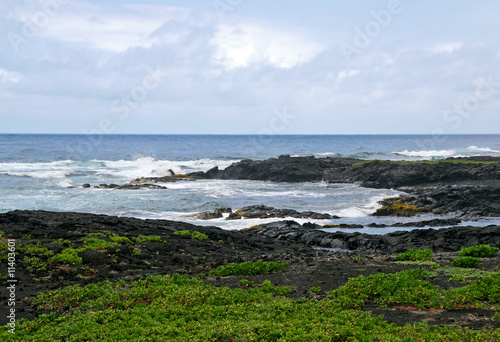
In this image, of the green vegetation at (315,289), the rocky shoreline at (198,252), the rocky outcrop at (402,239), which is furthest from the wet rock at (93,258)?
the rocky outcrop at (402,239)

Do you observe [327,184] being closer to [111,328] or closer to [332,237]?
[332,237]

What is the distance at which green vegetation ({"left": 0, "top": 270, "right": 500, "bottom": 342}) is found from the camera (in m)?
9.08

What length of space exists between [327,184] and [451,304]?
52.1 meters

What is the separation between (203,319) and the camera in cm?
1077

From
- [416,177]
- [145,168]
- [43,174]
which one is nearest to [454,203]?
[416,177]

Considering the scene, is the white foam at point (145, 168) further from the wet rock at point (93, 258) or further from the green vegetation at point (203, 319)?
the green vegetation at point (203, 319)

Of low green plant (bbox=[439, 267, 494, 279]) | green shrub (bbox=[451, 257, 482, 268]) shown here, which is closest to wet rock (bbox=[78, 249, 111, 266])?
low green plant (bbox=[439, 267, 494, 279])

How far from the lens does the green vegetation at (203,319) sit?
908cm

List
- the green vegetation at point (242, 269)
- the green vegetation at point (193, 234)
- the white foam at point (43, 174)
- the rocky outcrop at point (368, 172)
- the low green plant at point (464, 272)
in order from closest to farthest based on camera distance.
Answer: the low green plant at point (464, 272) < the green vegetation at point (242, 269) < the green vegetation at point (193, 234) < the rocky outcrop at point (368, 172) < the white foam at point (43, 174)

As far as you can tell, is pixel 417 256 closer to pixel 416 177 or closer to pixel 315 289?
pixel 315 289

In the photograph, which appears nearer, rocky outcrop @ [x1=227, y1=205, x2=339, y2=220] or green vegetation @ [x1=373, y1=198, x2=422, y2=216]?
rocky outcrop @ [x1=227, y1=205, x2=339, y2=220]

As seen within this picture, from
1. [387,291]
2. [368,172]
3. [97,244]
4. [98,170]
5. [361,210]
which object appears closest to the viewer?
[387,291]

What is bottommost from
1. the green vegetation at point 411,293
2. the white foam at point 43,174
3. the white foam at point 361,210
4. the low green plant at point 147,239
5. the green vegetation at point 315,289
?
the white foam at point 43,174

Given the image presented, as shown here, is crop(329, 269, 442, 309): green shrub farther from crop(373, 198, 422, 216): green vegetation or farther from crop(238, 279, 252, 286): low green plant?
crop(373, 198, 422, 216): green vegetation
